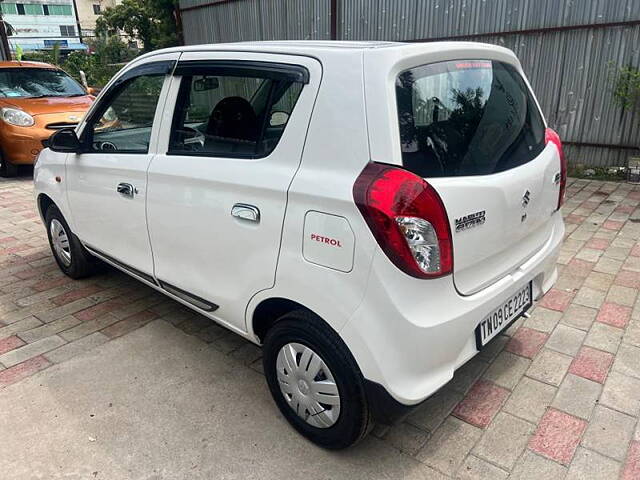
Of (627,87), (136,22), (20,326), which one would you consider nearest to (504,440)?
(20,326)

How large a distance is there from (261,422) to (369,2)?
7.83 m

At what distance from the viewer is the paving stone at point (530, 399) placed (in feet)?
7.95

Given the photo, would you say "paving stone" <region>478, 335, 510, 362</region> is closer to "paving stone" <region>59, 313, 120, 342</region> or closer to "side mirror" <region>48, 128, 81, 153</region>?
"paving stone" <region>59, 313, 120, 342</region>

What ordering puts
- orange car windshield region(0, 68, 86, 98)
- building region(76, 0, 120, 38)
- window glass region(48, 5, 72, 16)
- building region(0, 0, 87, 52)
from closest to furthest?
orange car windshield region(0, 68, 86, 98)
building region(0, 0, 87, 52)
window glass region(48, 5, 72, 16)
building region(76, 0, 120, 38)

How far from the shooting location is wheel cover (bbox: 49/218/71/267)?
398cm

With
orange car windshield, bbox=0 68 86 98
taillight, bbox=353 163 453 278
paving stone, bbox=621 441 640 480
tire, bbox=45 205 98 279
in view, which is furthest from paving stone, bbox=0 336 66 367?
orange car windshield, bbox=0 68 86 98

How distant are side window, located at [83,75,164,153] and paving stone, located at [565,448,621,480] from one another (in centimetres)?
263

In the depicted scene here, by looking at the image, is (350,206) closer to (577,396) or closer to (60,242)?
(577,396)

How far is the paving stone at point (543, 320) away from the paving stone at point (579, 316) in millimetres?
54

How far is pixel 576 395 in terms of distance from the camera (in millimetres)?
2541

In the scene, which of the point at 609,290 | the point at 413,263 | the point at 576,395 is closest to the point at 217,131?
the point at 413,263

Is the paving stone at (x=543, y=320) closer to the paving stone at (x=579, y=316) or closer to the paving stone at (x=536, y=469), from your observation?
the paving stone at (x=579, y=316)

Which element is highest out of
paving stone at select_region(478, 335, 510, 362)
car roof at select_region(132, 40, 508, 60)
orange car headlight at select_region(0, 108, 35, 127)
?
car roof at select_region(132, 40, 508, 60)

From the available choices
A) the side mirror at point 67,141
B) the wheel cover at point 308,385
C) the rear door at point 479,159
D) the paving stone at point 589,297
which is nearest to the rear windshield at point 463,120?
the rear door at point 479,159
